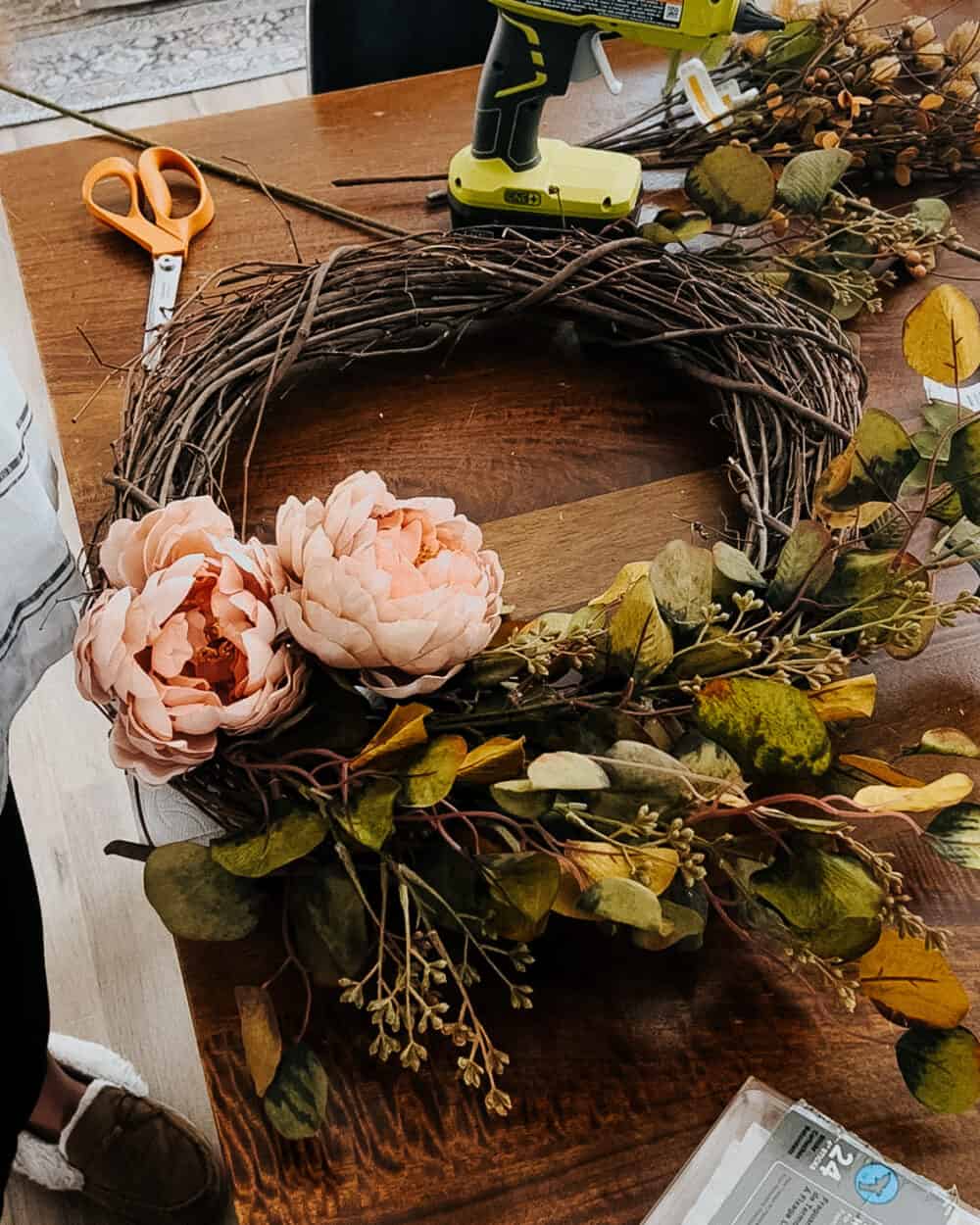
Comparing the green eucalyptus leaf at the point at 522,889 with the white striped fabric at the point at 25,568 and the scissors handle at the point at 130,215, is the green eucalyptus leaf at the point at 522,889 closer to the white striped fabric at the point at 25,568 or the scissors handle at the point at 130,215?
the white striped fabric at the point at 25,568

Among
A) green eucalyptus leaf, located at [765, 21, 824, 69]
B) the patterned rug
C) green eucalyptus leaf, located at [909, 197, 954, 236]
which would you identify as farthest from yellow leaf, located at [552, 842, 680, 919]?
the patterned rug

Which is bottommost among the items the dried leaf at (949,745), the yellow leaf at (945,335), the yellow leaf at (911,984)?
the yellow leaf at (911,984)

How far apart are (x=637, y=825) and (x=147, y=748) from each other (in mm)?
228

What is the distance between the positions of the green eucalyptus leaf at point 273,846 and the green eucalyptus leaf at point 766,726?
0.63 ft

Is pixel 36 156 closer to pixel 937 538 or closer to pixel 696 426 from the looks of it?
pixel 696 426

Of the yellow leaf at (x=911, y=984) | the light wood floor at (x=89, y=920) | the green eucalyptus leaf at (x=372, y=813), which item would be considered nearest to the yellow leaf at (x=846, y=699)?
the yellow leaf at (x=911, y=984)

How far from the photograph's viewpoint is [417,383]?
0.88m

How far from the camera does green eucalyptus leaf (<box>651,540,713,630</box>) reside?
0.60 m

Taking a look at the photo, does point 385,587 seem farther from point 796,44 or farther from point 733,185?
point 796,44

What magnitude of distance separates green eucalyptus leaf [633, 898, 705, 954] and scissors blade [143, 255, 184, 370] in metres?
0.55

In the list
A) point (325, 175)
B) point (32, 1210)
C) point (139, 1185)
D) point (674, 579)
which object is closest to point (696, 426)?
point (674, 579)

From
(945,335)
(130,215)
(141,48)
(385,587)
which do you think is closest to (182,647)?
(385,587)

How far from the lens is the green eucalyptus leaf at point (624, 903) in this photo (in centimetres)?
50

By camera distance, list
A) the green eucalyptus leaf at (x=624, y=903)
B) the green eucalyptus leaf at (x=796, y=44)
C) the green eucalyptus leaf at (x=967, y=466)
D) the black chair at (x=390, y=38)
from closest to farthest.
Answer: the green eucalyptus leaf at (x=624, y=903) → the green eucalyptus leaf at (x=967, y=466) → the green eucalyptus leaf at (x=796, y=44) → the black chair at (x=390, y=38)
